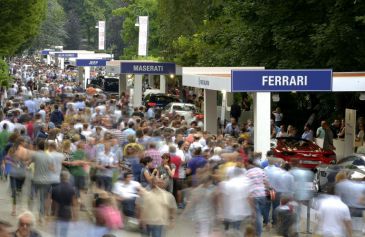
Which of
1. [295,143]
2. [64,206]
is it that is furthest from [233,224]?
[295,143]

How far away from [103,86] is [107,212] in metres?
55.1

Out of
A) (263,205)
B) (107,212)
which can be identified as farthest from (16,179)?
(107,212)

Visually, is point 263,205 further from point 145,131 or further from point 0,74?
point 0,74

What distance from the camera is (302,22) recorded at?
38656mm

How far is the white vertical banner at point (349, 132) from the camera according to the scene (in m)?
32.2

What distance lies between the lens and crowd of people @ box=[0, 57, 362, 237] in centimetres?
1549

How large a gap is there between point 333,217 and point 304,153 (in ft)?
46.9

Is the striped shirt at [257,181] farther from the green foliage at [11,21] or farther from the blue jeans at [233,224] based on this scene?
the green foliage at [11,21]

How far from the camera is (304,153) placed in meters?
29.5

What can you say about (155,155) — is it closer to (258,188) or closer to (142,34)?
(258,188)

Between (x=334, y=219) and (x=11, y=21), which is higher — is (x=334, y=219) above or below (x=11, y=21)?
below

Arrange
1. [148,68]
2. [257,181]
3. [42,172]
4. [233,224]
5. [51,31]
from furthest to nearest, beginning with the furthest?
[51,31] → [148,68] → [42,172] → [257,181] → [233,224]

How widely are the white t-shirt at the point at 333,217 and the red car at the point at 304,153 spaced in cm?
1355

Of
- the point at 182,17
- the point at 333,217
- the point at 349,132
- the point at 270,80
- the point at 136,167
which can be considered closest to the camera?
the point at 333,217
